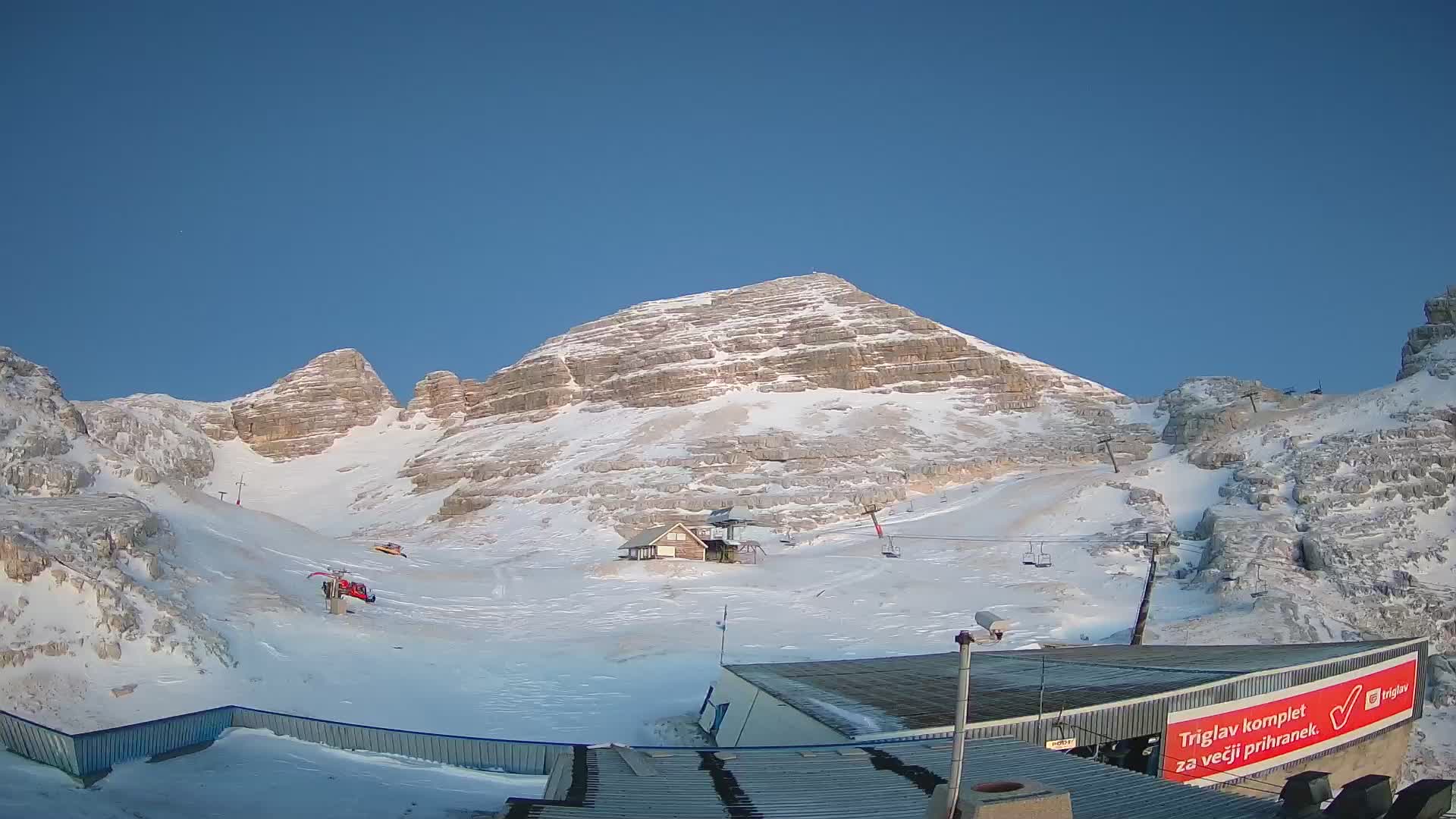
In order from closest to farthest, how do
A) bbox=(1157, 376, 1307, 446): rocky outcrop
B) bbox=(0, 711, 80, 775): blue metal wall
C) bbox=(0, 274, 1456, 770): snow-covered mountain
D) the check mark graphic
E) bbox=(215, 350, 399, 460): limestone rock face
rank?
bbox=(0, 711, 80, 775): blue metal wall → the check mark graphic → bbox=(0, 274, 1456, 770): snow-covered mountain → bbox=(1157, 376, 1307, 446): rocky outcrop → bbox=(215, 350, 399, 460): limestone rock face

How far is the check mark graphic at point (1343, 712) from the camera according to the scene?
18438 mm

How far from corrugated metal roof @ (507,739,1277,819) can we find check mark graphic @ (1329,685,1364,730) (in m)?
9.31

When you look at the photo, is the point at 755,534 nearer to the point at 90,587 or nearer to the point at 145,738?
the point at 90,587

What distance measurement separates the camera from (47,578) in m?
21.5

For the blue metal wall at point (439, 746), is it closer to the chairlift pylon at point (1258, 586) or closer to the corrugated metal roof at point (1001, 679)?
the corrugated metal roof at point (1001, 679)

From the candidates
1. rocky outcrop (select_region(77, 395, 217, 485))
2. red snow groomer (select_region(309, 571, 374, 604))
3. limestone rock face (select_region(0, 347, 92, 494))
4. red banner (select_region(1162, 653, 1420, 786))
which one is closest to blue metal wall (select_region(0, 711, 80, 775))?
red banner (select_region(1162, 653, 1420, 786))

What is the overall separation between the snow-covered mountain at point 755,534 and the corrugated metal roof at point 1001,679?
15.8ft

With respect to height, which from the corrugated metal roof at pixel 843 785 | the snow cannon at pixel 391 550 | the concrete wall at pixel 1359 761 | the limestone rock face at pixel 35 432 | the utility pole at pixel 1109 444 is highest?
the utility pole at pixel 1109 444

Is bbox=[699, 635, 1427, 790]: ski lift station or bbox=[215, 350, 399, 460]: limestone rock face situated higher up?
bbox=[215, 350, 399, 460]: limestone rock face

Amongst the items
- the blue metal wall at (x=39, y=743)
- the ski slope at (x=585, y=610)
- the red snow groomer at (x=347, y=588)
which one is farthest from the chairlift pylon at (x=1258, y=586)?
the blue metal wall at (x=39, y=743)

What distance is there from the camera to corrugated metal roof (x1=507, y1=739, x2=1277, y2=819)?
9.45 m

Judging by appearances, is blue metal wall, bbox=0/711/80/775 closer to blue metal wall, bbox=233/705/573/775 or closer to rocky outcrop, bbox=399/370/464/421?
blue metal wall, bbox=233/705/573/775

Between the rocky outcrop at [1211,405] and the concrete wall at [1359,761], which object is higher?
the rocky outcrop at [1211,405]

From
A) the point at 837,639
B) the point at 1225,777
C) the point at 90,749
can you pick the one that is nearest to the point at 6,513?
the point at 90,749
